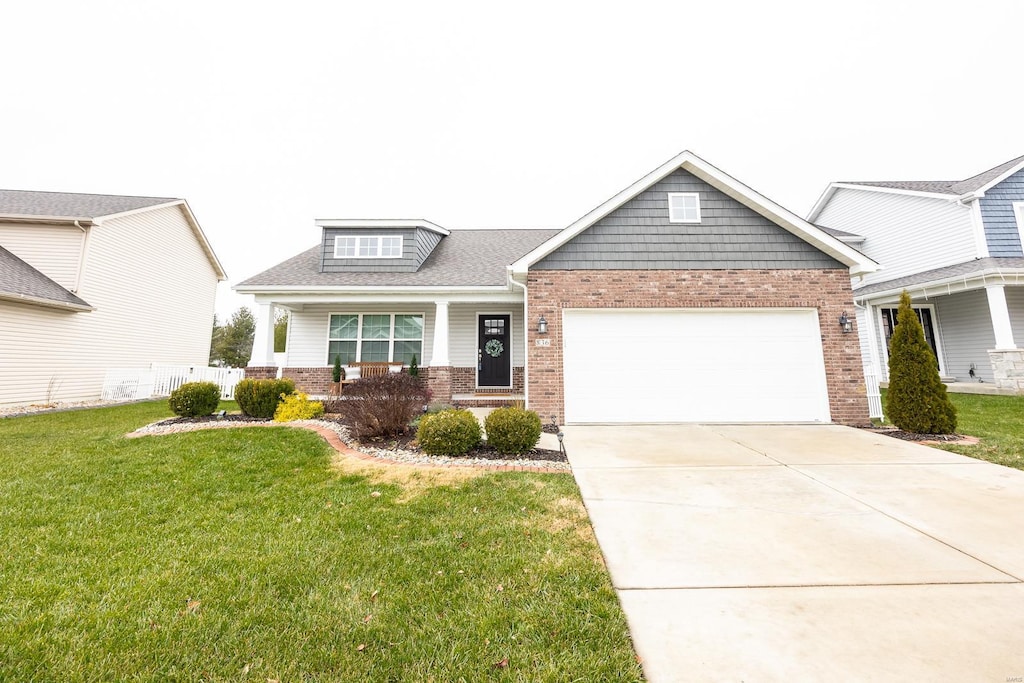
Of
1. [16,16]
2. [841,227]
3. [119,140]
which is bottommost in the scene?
[841,227]

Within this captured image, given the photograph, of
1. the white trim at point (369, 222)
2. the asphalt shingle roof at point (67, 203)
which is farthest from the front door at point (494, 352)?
the asphalt shingle roof at point (67, 203)

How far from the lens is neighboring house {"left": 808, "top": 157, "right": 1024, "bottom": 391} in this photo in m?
10.6

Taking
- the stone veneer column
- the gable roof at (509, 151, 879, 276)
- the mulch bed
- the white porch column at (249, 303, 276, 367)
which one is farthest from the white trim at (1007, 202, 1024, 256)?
the white porch column at (249, 303, 276, 367)

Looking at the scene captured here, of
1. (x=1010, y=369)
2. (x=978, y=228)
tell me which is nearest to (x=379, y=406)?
(x=1010, y=369)

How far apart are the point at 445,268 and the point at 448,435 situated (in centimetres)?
760

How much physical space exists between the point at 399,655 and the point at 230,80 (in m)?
22.4

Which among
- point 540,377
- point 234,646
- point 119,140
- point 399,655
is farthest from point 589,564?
point 119,140

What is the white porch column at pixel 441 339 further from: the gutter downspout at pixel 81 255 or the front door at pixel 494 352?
the gutter downspout at pixel 81 255

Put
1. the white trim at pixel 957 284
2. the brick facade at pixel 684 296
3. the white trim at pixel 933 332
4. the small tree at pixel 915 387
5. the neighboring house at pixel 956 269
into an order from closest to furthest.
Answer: the small tree at pixel 915 387 < the brick facade at pixel 684 296 < the white trim at pixel 957 284 < the neighboring house at pixel 956 269 < the white trim at pixel 933 332

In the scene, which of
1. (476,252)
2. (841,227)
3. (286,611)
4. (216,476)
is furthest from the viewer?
(841,227)

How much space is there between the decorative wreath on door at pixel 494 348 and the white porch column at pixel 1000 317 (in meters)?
13.7

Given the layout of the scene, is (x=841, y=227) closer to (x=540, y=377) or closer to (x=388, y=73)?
(x=540, y=377)

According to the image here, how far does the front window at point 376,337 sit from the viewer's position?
12.3 m

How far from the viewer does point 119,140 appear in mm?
24078
